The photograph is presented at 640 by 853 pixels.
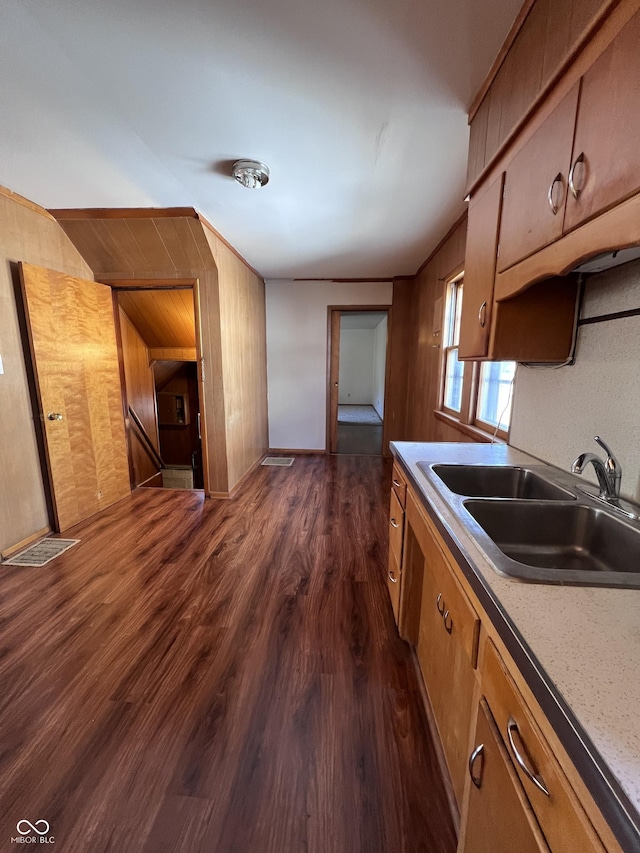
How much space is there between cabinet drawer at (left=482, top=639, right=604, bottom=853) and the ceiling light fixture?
238 centimetres

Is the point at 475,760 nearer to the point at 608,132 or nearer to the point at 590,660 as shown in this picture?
the point at 590,660

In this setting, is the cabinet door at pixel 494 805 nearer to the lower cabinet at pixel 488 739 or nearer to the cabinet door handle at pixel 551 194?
the lower cabinet at pixel 488 739

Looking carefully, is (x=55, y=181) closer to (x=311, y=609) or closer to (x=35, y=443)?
(x=35, y=443)

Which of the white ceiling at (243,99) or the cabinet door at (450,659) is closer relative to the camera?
the cabinet door at (450,659)

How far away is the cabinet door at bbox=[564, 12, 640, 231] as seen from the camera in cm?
71

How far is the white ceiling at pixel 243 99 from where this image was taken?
44.4 inches

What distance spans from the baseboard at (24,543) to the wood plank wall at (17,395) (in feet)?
0.06

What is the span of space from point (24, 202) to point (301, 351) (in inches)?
122

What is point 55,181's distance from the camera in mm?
2123

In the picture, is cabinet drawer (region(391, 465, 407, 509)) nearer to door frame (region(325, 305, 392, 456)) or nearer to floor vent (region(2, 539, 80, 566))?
floor vent (region(2, 539, 80, 566))

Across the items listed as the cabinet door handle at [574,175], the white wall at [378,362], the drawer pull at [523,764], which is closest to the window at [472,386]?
the cabinet door handle at [574,175]

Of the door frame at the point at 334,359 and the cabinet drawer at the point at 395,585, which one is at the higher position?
the door frame at the point at 334,359

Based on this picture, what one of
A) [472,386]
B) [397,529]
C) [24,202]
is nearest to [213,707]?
[397,529]
